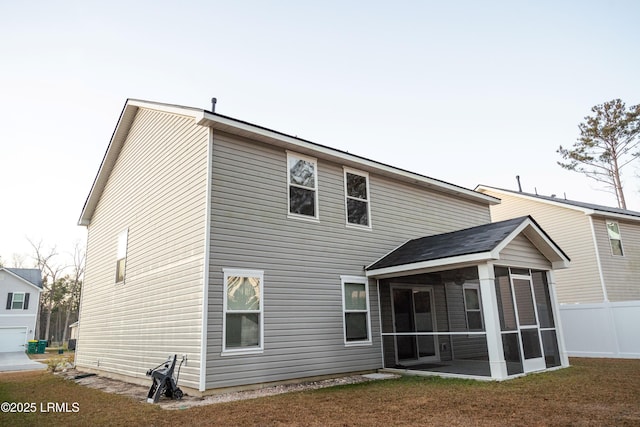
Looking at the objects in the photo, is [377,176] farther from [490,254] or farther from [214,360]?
[214,360]

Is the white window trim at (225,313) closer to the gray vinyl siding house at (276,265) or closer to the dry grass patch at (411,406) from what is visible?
the gray vinyl siding house at (276,265)

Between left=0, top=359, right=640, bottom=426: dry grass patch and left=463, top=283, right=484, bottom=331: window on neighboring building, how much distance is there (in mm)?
3179

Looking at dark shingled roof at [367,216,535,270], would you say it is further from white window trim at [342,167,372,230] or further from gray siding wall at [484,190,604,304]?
gray siding wall at [484,190,604,304]

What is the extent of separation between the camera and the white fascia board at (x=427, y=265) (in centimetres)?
794

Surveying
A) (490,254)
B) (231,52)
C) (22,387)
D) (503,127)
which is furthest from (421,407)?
(503,127)

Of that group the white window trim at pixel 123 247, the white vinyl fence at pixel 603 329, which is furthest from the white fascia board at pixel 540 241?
the white window trim at pixel 123 247

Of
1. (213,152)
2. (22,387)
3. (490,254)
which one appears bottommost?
(22,387)

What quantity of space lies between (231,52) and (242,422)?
1139 centimetres

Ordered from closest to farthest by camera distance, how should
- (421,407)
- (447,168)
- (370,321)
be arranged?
(421,407) → (370,321) → (447,168)

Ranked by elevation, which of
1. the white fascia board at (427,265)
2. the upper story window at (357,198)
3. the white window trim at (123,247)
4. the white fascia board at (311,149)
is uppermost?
the white fascia board at (311,149)

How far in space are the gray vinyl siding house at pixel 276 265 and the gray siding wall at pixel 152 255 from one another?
55 millimetres

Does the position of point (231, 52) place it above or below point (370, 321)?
above

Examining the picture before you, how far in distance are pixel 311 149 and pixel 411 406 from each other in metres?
5.99

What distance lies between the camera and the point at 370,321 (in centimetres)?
1005
